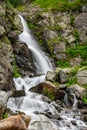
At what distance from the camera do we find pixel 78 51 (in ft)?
144

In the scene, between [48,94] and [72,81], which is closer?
[48,94]

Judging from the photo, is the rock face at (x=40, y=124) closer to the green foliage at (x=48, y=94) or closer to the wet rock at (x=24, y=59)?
the green foliage at (x=48, y=94)

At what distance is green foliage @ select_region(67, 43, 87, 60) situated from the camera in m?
43.5

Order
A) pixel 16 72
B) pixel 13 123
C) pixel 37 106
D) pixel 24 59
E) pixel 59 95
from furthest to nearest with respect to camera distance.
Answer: pixel 24 59 < pixel 16 72 < pixel 59 95 < pixel 37 106 < pixel 13 123

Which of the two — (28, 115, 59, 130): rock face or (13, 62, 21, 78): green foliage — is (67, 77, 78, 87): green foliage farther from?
(28, 115, 59, 130): rock face

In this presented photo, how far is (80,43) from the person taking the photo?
151ft

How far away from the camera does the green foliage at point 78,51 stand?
1714 inches

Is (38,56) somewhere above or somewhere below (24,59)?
above

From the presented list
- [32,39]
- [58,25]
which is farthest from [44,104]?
[58,25]

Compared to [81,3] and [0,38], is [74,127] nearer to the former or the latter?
[0,38]

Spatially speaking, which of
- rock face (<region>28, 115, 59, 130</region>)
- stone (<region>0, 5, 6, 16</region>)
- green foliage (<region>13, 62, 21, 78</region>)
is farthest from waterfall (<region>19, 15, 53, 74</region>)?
rock face (<region>28, 115, 59, 130</region>)

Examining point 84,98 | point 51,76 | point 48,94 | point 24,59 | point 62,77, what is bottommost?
point 84,98

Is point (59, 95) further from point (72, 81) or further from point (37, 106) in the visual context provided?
point (72, 81)

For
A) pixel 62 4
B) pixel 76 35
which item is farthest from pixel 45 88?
pixel 62 4
